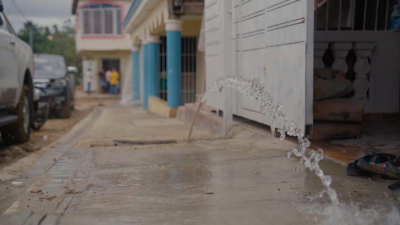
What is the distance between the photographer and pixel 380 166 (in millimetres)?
3121

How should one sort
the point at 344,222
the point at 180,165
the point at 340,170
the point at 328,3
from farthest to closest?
the point at 328,3 → the point at 180,165 → the point at 340,170 → the point at 344,222

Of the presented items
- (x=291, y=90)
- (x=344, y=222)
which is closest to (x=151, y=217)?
(x=344, y=222)

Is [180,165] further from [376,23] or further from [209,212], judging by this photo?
[376,23]

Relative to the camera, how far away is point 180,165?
4.16 metres

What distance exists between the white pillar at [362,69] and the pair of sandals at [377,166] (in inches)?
116

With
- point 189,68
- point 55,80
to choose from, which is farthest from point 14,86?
point 189,68

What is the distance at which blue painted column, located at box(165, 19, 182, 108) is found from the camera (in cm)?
1069

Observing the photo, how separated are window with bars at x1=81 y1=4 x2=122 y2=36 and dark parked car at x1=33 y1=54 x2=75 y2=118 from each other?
14.4 m

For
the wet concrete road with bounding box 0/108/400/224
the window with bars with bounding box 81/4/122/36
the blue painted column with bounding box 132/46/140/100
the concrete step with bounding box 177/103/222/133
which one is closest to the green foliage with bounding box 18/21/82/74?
the window with bars with bounding box 81/4/122/36

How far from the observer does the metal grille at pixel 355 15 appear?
613 centimetres

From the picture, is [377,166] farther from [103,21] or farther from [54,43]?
[54,43]

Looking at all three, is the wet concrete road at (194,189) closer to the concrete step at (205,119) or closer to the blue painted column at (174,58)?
the concrete step at (205,119)

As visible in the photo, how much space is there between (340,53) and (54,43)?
5111cm

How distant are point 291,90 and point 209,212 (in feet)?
6.88
